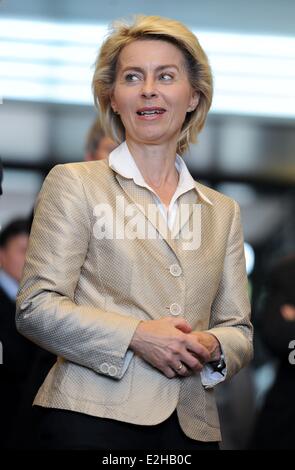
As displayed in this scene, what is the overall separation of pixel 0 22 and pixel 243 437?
2604 millimetres

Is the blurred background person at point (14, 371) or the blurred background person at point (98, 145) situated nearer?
the blurred background person at point (14, 371)

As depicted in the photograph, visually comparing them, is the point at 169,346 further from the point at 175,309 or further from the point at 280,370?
the point at 280,370

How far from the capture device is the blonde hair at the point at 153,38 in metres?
3.21

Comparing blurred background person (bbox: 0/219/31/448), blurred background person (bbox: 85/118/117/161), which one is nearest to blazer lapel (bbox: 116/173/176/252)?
blurred background person (bbox: 85/118/117/161)

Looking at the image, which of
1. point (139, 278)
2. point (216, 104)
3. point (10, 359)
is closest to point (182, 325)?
point (139, 278)

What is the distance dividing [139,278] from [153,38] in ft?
2.28

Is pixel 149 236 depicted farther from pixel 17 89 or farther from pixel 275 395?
pixel 17 89

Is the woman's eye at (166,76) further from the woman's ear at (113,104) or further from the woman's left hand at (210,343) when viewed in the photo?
the woman's left hand at (210,343)

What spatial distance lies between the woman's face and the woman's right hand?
576 millimetres

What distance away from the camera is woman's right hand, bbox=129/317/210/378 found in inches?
113

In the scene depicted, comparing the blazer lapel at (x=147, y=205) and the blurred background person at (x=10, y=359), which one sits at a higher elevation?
the blazer lapel at (x=147, y=205)

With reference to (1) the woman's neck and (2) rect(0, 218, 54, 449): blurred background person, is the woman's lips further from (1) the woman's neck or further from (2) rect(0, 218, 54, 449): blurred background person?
(2) rect(0, 218, 54, 449): blurred background person

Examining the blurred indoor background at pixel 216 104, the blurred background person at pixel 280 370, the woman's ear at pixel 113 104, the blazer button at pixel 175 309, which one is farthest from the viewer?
the blurred indoor background at pixel 216 104

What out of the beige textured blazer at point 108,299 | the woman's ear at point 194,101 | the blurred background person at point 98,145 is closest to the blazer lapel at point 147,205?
the beige textured blazer at point 108,299
